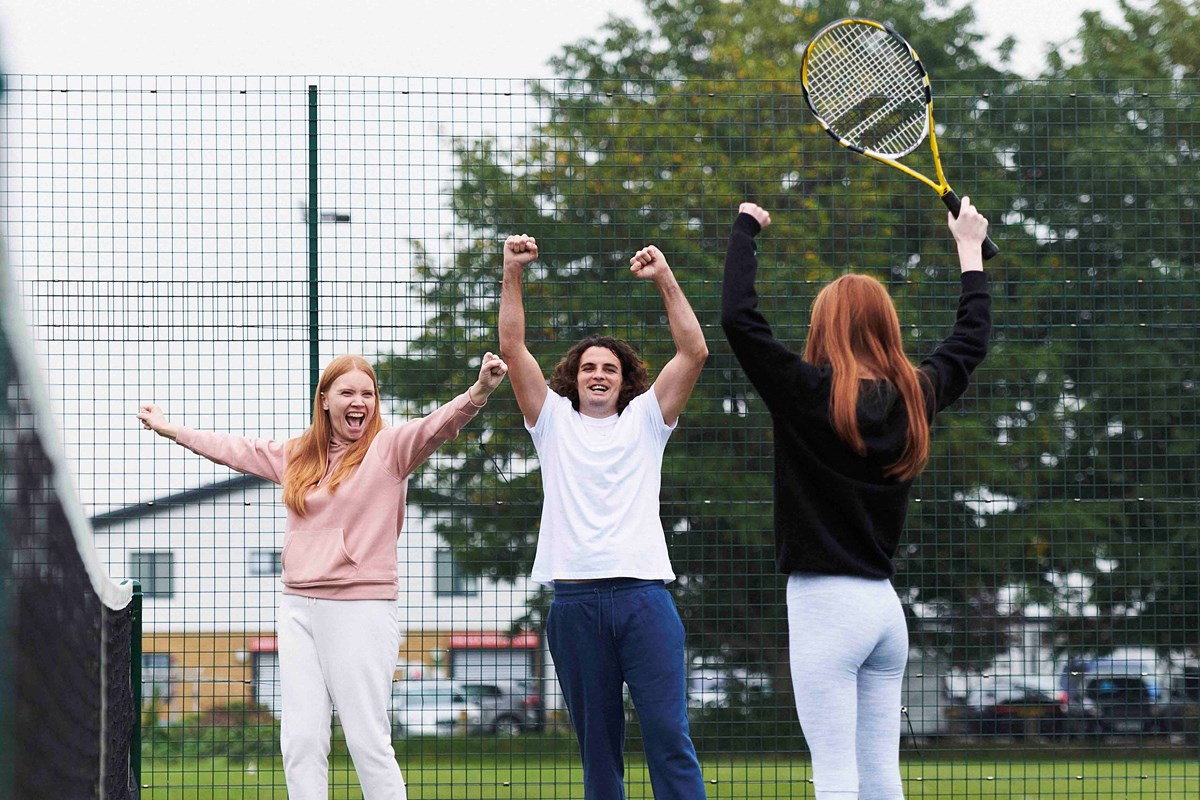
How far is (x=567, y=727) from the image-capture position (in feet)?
23.9

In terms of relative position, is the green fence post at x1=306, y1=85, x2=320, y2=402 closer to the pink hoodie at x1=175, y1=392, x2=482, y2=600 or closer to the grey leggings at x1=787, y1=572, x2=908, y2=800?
the pink hoodie at x1=175, y1=392, x2=482, y2=600

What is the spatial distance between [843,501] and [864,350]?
0.36 m

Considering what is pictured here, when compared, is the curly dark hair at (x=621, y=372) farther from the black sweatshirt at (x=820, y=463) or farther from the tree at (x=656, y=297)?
the tree at (x=656, y=297)

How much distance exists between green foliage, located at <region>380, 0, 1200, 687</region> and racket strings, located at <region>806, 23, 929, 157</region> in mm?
1253

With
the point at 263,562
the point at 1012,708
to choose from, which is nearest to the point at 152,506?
the point at 263,562

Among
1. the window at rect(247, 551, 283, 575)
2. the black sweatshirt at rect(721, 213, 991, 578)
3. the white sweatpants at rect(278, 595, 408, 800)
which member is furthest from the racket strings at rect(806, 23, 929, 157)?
the window at rect(247, 551, 283, 575)

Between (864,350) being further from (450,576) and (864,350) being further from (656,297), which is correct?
(450,576)

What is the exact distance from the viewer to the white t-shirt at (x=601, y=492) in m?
3.99

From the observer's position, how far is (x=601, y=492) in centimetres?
406

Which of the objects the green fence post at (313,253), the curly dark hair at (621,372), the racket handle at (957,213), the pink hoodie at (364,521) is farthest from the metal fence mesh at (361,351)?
the racket handle at (957,213)

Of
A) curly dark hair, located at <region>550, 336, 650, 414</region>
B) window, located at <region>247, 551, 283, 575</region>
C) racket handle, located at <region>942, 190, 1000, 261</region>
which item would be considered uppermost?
racket handle, located at <region>942, 190, 1000, 261</region>

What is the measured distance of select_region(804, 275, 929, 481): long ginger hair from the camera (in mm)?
3162

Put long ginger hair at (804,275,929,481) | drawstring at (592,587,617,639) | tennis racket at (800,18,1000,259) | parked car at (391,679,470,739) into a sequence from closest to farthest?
long ginger hair at (804,275,929,481)
drawstring at (592,587,617,639)
tennis racket at (800,18,1000,259)
parked car at (391,679,470,739)

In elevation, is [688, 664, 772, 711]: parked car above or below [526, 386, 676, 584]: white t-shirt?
below
